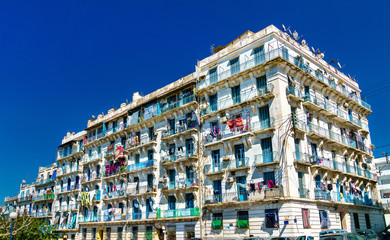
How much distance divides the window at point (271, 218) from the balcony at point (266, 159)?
379 centimetres

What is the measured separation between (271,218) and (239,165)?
5495mm

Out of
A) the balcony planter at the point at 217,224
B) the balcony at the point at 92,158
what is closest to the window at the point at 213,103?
the balcony planter at the point at 217,224

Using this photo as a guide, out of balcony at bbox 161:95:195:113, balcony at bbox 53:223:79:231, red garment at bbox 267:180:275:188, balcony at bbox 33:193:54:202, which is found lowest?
balcony at bbox 53:223:79:231

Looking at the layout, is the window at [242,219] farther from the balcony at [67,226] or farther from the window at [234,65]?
the balcony at [67,226]

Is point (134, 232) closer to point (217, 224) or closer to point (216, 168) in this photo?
point (217, 224)

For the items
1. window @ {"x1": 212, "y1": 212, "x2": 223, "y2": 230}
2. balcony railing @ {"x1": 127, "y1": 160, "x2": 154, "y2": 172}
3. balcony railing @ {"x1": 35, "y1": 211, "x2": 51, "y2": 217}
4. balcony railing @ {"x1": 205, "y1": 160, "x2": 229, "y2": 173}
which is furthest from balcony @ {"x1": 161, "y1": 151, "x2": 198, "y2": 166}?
balcony railing @ {"x1": 35, "y1": 211, "x2": 51, "y2": 217}

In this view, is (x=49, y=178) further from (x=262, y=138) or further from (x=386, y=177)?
(x=386, y=177)

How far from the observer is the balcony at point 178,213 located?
34.0 metres

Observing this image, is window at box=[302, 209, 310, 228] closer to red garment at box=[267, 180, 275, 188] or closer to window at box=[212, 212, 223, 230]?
red garment at box=[267, 180, 275, 188]

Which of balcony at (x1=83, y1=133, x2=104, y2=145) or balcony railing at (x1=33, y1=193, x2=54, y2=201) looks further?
balcony railing at (x1=33, y1=193, x2=54, y2=201)

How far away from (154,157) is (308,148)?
17.2 metres

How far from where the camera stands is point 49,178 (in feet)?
210

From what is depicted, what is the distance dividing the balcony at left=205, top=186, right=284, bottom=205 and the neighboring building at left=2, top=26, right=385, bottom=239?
0.08 metres

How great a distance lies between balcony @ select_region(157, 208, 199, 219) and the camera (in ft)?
112
